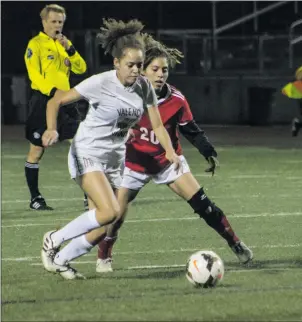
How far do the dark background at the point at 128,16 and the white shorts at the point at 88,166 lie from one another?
71.5 feet

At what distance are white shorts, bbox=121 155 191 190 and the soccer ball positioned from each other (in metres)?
1.22

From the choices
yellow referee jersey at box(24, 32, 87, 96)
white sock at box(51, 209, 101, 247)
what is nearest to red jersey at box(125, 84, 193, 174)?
white sock at box(51, 209, 101, 247)

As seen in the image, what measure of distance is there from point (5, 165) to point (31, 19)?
12022mm

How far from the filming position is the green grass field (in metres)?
7.94

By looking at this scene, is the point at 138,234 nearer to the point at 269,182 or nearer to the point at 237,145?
the point at 269,182

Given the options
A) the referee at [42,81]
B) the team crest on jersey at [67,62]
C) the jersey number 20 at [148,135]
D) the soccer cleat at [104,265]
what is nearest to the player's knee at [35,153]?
the referee at [42,81]

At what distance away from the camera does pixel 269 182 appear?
55.4ft

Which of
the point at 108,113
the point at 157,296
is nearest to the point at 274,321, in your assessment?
the point at 157,296

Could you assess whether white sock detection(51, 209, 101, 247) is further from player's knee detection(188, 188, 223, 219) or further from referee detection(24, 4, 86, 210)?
referee detection(24, 4, 86, 210)

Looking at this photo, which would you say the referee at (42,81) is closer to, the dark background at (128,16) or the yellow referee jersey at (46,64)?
the yellow referee jersey at (46,64)

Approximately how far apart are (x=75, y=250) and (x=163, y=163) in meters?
1.35

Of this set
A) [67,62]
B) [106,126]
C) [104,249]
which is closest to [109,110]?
[106,126]

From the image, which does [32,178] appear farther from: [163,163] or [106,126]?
[106,126]

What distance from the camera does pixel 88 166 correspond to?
9.19 metres
